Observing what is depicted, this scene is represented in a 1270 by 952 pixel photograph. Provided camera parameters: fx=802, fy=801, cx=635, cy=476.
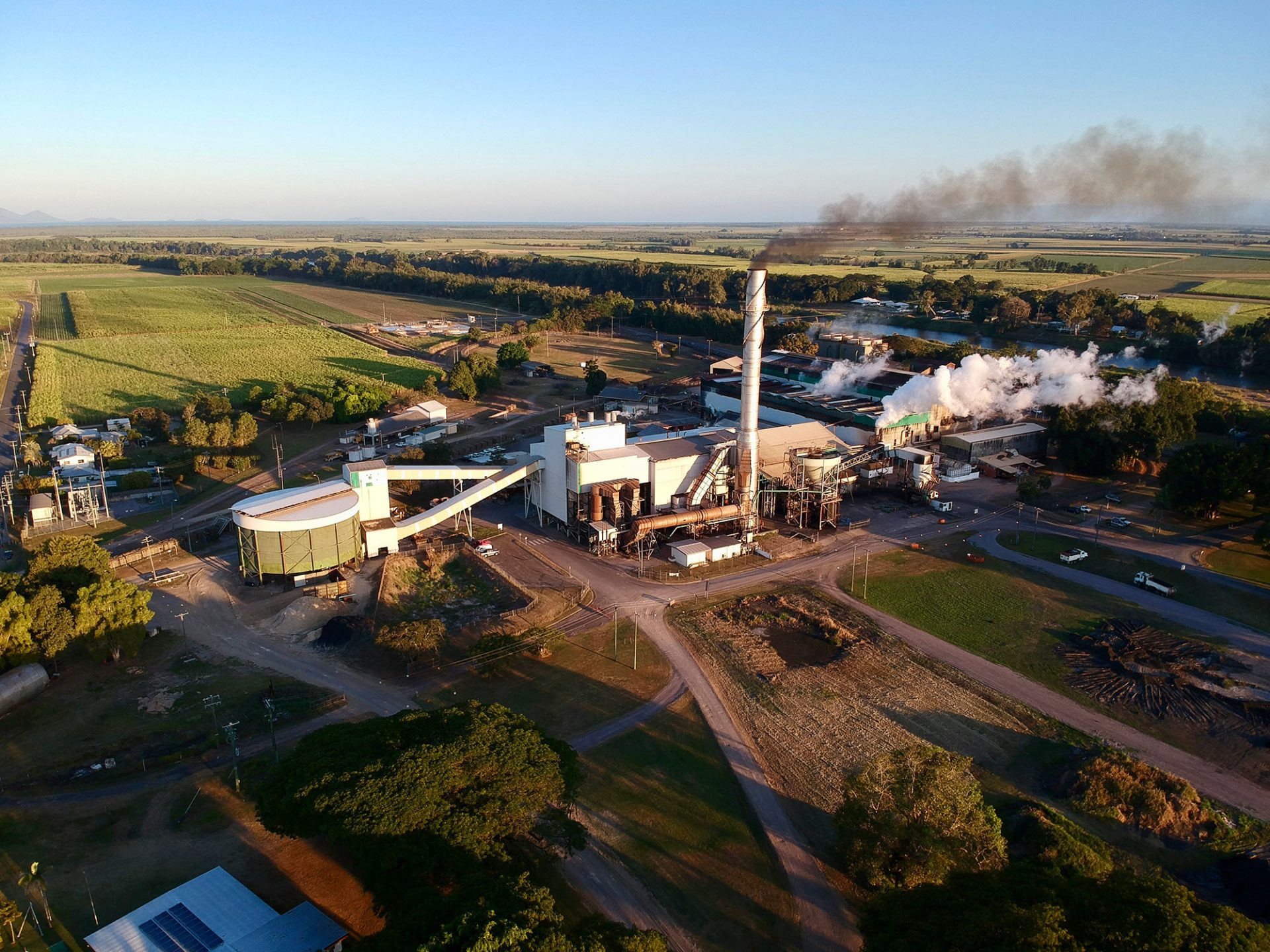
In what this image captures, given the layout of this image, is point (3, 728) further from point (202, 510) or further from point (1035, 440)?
point (1035, 440)

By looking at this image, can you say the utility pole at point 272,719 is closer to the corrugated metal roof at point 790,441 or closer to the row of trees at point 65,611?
the row of trees at point 65,611

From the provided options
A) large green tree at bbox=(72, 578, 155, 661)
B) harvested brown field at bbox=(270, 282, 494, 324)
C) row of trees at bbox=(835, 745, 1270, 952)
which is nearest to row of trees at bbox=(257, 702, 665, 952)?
row of trees at bbox=(835, 745, 1270, 952)

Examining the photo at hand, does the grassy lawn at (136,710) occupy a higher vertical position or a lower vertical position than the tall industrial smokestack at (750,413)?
lower

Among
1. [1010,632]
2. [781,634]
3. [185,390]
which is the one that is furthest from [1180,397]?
[185,390]

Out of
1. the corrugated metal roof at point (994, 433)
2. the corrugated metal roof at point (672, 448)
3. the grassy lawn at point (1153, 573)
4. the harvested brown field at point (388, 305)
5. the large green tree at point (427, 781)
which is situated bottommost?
the grassy lawn at point (1153, 573)

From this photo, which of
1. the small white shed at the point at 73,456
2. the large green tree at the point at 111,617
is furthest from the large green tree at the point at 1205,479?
the small white shed at the point at 73,456
